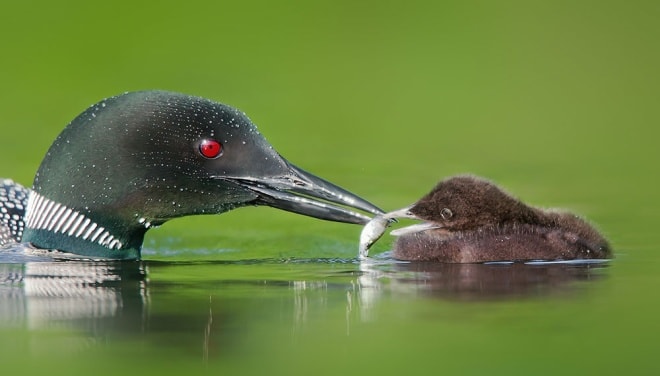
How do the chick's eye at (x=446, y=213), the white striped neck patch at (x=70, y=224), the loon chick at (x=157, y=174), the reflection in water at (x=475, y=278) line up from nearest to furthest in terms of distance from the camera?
the reflection in water at (x=475, y=278), the loon chick at (x=157, y=174), the white striped neck patch at (x=70, y=224), the chick's eye at (x=446, y=213)

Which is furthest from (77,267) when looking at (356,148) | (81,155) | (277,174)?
(356,148)

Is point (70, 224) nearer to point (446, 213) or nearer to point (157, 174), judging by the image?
point (157, 174)

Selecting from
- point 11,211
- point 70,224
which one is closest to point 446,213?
point 70,224

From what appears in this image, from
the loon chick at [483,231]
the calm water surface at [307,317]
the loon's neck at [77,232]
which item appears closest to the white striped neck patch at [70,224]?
the loon's neck at [77,232]

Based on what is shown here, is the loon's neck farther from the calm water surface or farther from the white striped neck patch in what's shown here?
the calm water surface

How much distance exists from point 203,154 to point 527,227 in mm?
1870

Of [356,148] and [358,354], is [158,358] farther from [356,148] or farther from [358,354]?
[356,148]

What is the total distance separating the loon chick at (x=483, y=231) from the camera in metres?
7.55

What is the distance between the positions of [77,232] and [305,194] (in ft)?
4.06

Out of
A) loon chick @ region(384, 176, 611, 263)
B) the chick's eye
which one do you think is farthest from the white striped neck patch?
the chick's eye

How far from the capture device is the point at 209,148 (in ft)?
23.7

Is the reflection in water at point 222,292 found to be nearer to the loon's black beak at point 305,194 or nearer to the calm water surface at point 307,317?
the calm water surface at point 307,317

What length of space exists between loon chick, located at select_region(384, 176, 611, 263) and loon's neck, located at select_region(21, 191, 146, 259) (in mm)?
1459

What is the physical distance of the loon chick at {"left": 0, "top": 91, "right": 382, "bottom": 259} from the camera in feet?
23.7
